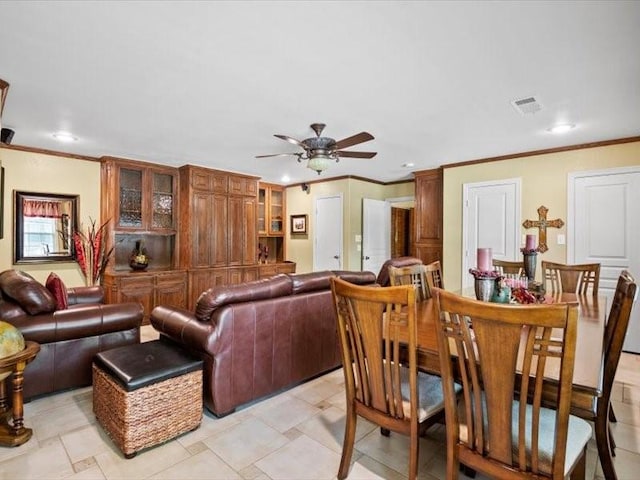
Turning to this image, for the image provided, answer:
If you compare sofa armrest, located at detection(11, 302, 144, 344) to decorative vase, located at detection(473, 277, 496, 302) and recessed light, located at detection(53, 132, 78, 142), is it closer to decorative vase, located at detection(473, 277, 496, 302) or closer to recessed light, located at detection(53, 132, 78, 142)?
recessed light, located at detection(53, 132, 78, 142)

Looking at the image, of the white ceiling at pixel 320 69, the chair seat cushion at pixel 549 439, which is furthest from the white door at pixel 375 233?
the chair seat cushion at pixel 549 439

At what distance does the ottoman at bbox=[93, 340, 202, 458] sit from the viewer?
1.94 meters

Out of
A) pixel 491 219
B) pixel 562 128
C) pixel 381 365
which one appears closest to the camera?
pixel 381 365

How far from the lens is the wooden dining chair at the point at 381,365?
1.47 metres

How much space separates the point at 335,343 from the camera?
315 centimetres

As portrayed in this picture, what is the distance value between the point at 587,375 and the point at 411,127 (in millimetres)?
2812

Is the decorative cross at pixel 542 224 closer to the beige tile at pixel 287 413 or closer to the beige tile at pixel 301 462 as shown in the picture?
the beige tile at pixel 287 413

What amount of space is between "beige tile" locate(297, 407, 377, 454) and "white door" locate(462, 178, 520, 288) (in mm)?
3311

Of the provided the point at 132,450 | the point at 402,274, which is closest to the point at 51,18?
the point at 132,450

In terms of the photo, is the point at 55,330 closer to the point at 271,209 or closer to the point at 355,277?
the point at 355,277

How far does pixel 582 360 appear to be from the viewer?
1.39 metres

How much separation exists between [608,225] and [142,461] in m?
4.97

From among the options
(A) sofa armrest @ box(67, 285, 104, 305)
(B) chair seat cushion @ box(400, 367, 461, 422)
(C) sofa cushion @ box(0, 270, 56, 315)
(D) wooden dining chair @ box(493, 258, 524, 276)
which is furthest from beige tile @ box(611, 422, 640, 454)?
(A) sofa armrest @ box(67, 285, 104, 305)

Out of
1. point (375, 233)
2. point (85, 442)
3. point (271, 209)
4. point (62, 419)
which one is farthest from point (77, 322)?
point (375, 233)
